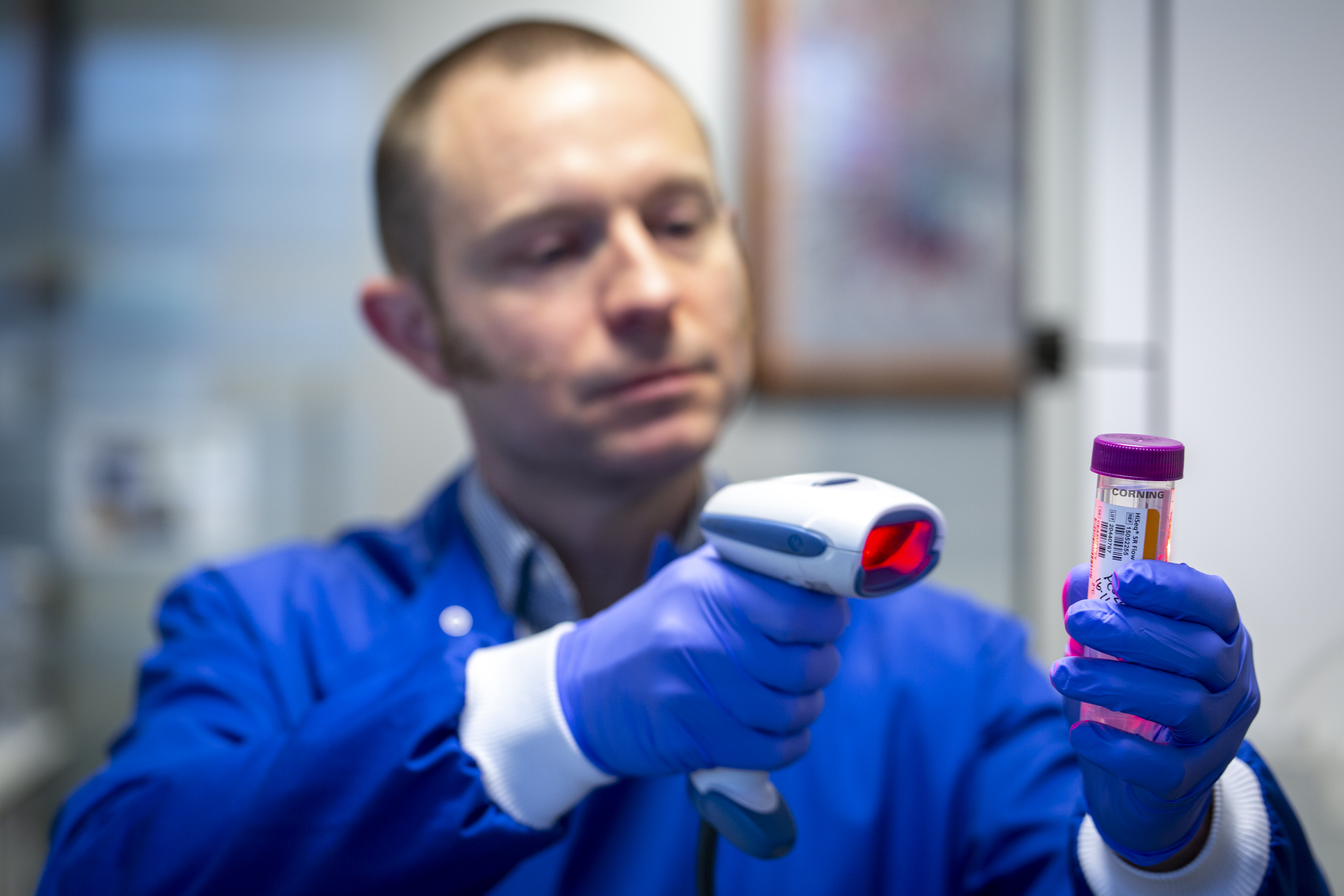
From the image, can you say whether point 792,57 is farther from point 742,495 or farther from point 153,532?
point 153,532

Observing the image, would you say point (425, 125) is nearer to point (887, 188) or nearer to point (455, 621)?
point (455, 621)

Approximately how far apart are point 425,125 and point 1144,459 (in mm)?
736

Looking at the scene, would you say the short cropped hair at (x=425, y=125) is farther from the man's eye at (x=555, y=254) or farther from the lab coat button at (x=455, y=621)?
the lab coat button at (x=455, y=621)

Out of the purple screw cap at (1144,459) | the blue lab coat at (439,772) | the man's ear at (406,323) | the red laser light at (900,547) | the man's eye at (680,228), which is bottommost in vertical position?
the blue lab coat at (439,772)

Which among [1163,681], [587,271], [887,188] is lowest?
[1163,681]

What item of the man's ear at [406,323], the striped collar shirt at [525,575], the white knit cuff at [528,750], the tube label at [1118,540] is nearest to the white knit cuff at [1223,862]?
the tube label at [1118,540]

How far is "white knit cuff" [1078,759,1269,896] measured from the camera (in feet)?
1.65

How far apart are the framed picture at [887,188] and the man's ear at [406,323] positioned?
0.65 metres

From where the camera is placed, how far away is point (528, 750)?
0.59 meters

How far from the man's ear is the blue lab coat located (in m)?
0.14

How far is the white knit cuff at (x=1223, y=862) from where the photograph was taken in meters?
0.50

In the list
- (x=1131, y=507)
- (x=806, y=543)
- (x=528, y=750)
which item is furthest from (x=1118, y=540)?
(x=528, y=750)

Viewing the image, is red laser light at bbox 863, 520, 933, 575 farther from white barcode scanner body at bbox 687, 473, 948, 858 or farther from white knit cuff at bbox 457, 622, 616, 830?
white knit cuff at bbox 457, 622, 616, 830

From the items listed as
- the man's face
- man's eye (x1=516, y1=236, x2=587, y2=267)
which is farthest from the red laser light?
man's eye (x1=516, y1=236, x2=587, y2=267)
